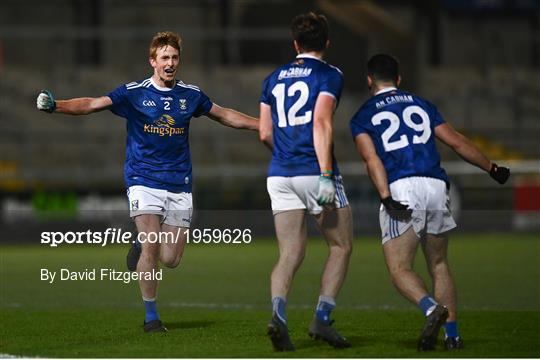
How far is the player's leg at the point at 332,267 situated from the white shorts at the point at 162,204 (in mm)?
1883

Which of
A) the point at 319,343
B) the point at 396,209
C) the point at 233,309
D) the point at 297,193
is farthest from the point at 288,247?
the point at 233,309

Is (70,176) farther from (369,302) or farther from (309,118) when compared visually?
(309,118)

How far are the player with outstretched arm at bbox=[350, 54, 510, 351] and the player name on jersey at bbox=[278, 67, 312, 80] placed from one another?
1.51ft

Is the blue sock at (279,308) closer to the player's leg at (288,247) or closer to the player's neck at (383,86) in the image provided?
the player's leg at (288,247)

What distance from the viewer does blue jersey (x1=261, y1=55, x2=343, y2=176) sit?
8.15m

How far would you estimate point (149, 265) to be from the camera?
32.2 feet

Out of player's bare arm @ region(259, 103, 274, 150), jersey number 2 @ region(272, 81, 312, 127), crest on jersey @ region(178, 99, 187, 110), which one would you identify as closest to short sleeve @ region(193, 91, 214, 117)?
crest on jersey @ region(178, 99, 187, 110)

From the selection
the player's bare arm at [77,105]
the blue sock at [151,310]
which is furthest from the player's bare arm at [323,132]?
the blue sock at [151,310]

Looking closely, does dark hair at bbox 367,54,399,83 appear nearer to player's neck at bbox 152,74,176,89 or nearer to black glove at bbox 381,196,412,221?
black glove at bbox 381,196,412,221

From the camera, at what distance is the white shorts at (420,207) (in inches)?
327

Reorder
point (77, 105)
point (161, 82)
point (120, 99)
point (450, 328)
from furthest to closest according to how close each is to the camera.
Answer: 1. point (161, 82)
2. point (120, 99)
3. point (77, 105)
4. point (450, 328)

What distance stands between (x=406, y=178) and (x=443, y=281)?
78cm

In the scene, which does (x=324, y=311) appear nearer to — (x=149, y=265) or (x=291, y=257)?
(x=291, y=257)

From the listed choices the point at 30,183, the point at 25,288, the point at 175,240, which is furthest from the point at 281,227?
the point at 30,183
